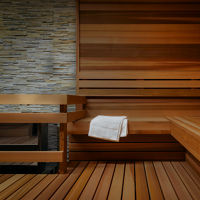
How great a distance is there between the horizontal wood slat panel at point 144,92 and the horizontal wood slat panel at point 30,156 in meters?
0.90

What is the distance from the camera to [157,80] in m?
2.48

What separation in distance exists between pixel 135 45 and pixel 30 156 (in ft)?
5.62

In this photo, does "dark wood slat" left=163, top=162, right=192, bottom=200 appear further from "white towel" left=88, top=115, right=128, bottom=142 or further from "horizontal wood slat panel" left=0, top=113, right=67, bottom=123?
"horizontal wood slat panel" left=0, top=113, right=67, bottom=123

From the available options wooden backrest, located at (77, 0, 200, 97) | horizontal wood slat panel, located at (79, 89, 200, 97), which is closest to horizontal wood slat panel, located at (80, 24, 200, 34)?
wooden backrest, located at (77, 0, 200, 97)

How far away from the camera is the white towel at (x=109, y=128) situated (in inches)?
78.1

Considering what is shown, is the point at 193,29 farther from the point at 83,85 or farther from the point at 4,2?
the point at 4,2

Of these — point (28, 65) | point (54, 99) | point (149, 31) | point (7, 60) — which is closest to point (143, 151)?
point (54, 99)

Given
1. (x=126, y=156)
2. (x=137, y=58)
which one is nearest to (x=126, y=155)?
(x=126, y=156)

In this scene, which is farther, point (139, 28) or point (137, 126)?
point (139, 28)

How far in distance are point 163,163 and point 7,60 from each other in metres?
2.22

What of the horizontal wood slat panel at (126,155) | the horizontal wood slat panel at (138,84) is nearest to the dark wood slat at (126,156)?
the horizontal wood slat panel at (126,155)

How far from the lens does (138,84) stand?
2480 millimetres

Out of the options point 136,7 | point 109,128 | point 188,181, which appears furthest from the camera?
point 136,7

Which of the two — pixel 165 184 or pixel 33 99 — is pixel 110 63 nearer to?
pixel 33 99
